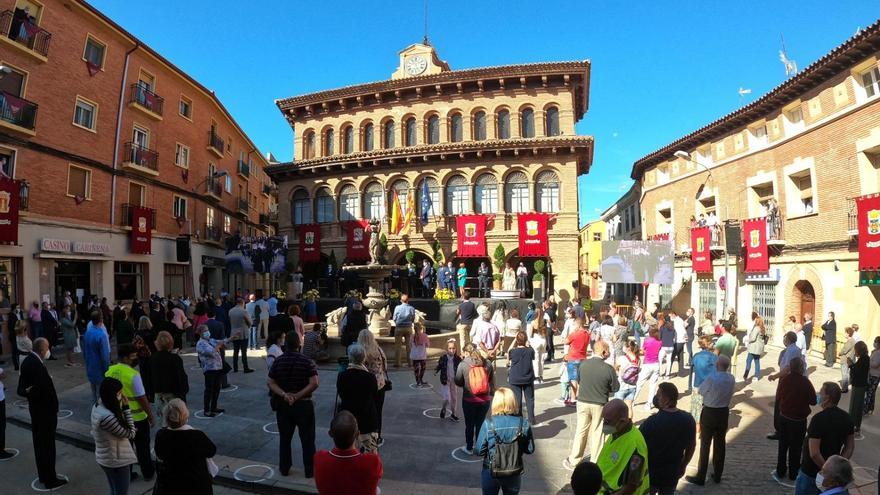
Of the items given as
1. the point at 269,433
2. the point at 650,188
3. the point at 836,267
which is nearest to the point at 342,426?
the point at 269,433

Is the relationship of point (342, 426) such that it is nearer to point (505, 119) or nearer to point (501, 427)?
point (501, 427)

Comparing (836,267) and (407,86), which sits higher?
(407,86)

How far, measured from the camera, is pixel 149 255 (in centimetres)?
2353

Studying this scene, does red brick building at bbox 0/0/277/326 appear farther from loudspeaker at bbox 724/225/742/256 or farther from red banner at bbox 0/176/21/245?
loudspeaker at bbox 724/225/742/256

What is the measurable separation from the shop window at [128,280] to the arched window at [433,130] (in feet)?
61.1

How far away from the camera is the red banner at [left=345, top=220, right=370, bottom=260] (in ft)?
97.2

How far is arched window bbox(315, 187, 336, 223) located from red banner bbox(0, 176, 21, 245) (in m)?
17.8

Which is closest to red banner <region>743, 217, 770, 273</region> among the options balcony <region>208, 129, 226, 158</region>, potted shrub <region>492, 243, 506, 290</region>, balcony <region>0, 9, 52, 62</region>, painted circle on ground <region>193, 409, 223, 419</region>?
potted shrub <region>492, 243, 506, 290</region>

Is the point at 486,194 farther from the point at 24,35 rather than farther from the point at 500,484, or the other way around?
the point at 500,484

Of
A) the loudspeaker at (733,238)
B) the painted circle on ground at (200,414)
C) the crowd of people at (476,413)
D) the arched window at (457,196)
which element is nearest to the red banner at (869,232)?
the loudspeaker at (733,238)

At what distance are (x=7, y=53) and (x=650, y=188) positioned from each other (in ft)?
109

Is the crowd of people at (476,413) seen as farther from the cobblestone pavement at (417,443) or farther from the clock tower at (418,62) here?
the clock tower at (418,62)

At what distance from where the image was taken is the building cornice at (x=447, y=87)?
28.2 m

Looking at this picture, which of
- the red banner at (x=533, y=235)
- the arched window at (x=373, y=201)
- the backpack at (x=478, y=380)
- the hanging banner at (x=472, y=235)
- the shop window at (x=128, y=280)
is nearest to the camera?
the backpack at (x=478, y=380)
